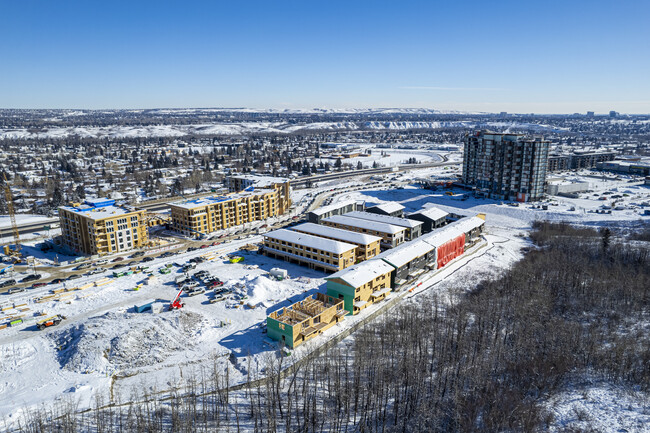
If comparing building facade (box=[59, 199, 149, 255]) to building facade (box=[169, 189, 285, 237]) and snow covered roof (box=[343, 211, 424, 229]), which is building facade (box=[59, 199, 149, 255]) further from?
snow covered roof (box=[343, 211, 424, 229])

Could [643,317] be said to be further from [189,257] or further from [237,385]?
[189,257]

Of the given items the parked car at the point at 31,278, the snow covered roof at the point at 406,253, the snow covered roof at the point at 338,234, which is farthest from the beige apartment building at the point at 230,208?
the snow covered roof at the point at 406,253

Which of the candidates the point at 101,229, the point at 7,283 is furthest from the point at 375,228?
the point at 7,283

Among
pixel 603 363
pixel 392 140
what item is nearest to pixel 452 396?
pixel 603 363

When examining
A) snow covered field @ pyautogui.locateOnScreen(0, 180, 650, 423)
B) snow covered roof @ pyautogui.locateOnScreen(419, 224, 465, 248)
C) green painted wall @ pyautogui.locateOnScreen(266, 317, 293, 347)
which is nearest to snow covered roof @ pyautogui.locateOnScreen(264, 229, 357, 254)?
snow covered field @ pyautogui.locateOnScreen(0, 180, 650, 423)

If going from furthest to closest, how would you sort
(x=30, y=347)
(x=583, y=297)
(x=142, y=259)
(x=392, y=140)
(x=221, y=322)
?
(x=392, y=140) → (x=142, y=259) → (x=583, y=297) → (x=221, y=322) → (x=30, y=347)

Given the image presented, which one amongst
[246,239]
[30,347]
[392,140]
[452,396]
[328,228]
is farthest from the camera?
[392,140]

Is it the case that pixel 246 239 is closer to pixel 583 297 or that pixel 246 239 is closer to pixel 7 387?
pixel 7 387

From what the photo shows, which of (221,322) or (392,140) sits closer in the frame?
(221,322)
